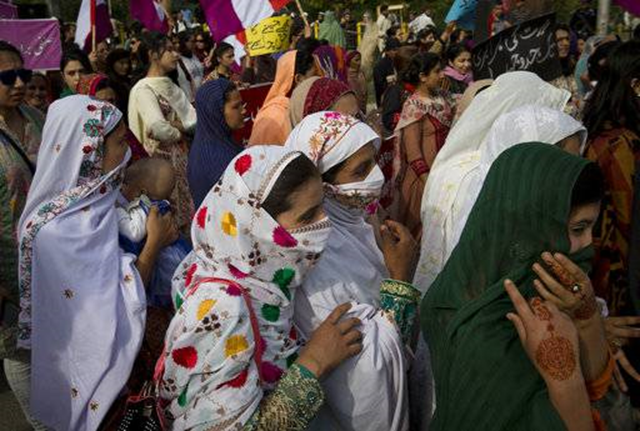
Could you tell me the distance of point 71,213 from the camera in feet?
7.80

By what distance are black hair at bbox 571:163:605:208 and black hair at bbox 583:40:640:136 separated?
163 cm

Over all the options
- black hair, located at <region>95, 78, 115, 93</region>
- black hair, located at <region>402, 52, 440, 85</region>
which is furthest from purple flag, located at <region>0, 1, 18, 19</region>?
black hair, located at <region>402, 52, 440, 85</region>

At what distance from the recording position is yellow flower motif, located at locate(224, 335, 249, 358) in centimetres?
166

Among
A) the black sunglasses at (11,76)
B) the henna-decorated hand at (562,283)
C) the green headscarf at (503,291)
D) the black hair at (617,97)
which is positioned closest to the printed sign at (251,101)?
the black sunglasses at (11,76)

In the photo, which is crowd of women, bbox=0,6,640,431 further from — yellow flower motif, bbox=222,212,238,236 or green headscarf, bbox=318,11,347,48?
green headscarf, bbox=318,11,347,48

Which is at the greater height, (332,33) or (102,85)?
(102,85)

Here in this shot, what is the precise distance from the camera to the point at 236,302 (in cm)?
169

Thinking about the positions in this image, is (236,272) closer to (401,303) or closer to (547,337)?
(401,303)

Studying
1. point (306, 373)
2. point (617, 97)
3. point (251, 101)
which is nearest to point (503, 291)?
point (306, 373)

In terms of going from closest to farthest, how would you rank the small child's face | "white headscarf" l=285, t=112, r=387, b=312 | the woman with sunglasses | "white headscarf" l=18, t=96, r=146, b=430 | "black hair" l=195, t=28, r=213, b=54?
"white headscarf" l=285, t=112, r=387, b=312 < "white headscarf" l=18, t=96, r=146, b=430 < the small child's face < the woman with sunglasses < "black hair" l=195, t=28, r=213, b=54

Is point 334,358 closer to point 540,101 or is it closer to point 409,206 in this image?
point 540,101

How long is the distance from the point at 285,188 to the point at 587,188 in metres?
0.75

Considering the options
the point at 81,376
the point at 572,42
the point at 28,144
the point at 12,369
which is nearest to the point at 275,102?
the point at 28,144

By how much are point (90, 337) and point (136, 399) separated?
452 millimetres
